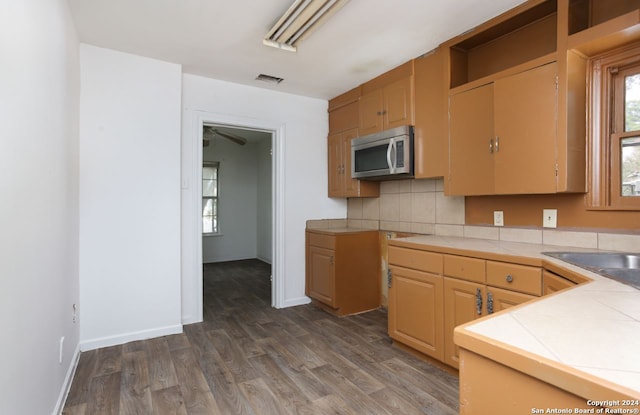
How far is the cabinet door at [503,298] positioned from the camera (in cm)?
184

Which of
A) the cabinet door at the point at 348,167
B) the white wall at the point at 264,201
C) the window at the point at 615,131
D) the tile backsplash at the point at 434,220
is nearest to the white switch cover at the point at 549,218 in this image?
the tile backsplash at the point at 434,220

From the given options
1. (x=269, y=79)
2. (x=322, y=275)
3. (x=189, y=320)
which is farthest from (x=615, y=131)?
(x=189, y=320)

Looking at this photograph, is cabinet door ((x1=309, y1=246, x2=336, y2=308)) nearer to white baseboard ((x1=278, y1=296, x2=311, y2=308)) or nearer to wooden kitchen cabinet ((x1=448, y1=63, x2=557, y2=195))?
white baseboard ((x1=278, y1=296, x2=311, y2=308))

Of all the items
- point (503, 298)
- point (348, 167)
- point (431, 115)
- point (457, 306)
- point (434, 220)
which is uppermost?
point (431, 115)

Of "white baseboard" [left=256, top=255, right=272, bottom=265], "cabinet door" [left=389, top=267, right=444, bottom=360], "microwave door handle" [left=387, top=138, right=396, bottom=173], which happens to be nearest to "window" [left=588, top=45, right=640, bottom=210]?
"cabinet door" [left=389, top=267, right=444, bottom=360]

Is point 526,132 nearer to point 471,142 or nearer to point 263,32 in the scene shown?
point 471,142

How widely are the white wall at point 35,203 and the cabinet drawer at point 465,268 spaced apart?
86.5 inches

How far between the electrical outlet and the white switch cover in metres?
0.29

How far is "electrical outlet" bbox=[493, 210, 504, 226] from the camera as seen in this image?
2498 mm

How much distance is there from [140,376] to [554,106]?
10.3ft

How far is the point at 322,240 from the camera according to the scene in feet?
11.8

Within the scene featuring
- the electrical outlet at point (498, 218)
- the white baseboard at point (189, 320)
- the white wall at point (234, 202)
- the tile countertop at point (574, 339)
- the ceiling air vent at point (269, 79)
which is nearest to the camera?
the tile countertop at point (574, 339)

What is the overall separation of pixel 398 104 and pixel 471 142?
848mm

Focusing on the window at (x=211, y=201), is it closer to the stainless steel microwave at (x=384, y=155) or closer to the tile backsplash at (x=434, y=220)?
the tile backsplash at (x=434, y=220)
